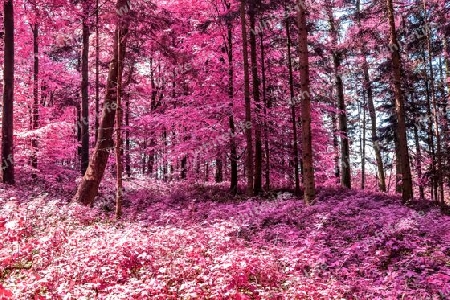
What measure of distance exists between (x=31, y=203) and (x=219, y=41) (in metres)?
11.7

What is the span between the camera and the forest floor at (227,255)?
19.7 ft

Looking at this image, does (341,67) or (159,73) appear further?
(159,73)

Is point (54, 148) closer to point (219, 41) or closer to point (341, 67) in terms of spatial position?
point (219, 41)

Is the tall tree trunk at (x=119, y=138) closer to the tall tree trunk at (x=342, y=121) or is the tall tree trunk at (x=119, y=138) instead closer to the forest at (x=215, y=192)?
the forest at (x=215, y=192)

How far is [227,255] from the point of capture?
7195mm

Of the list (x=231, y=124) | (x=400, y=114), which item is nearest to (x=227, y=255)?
(x=400, y=114)

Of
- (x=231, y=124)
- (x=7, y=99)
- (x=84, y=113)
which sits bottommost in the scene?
(x=231, y=124)

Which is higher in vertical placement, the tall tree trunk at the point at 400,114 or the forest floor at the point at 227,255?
the tall tree trunk at the point at 400,114

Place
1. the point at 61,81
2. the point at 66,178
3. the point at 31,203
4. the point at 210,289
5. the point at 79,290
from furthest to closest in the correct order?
the point at 61,81 < the point at 66,178 < the point at 31,203 < the point at 210,289 < the point at 79,290

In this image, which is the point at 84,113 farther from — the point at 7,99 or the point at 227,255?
the point at 227,255

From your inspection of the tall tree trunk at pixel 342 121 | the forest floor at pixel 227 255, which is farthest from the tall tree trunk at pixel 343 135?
the forest floor at pixel 227 255

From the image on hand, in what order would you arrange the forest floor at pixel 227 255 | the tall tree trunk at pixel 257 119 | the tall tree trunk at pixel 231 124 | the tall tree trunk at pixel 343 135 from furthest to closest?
the tall tree trunk at pixel 343 135
the tall tree trunk at pixel 231 124
the tall tree trunk at pixel 257 119
the forest floor at pixel 227 255

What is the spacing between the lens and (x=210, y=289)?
599 cm

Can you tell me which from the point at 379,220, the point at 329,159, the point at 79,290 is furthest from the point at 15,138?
the point at 329,159
